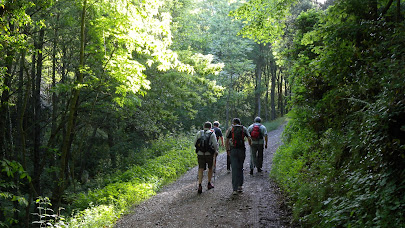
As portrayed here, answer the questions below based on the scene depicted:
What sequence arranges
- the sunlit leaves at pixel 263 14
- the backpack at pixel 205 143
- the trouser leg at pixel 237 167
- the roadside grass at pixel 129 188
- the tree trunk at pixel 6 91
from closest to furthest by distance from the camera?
1. the roadside grass at pixel 129 188
2. the tree trunk at pixel 6 91
3. the trouser leg at pixel 237 167
4. the backpack at pixel 205 143
5. the sunlit leaves at pixel 263 14

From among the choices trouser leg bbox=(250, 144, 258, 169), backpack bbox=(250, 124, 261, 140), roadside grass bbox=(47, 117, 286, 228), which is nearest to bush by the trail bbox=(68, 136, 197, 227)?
roadside grass bbox=(47, 117, 286, 228)

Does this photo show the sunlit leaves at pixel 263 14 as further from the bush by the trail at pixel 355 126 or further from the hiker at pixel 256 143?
the hiker at pixel 256 143

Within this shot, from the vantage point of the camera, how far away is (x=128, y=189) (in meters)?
8.77

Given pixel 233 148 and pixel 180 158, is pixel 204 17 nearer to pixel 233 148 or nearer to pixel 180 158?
pixel 180 158

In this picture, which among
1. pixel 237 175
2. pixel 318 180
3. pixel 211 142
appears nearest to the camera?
pixel 318 180

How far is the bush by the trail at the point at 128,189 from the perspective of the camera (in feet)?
22.7

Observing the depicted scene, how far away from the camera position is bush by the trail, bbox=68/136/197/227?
6.92 metres

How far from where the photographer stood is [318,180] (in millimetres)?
5496

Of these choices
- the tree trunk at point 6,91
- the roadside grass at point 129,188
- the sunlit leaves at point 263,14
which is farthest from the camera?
the sunlit leaves at point 263,14

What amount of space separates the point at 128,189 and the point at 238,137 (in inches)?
143

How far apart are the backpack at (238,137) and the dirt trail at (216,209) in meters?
Result: 1.31

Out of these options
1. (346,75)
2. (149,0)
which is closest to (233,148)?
(346,75)

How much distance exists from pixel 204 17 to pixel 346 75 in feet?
85.2

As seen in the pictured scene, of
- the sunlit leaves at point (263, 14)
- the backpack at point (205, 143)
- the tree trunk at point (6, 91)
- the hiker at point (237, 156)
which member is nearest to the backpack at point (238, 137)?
the hiker at point (237, 156)
